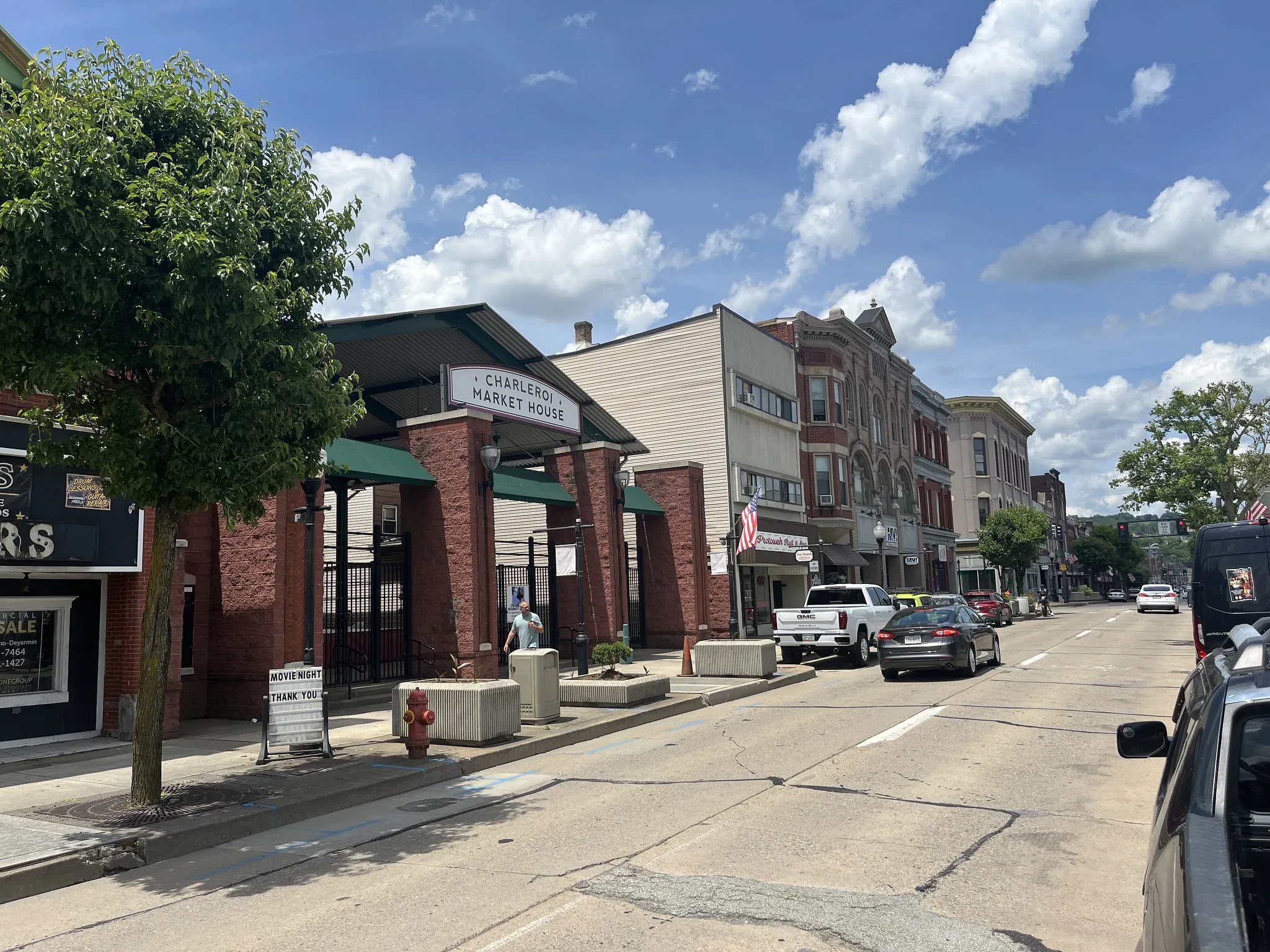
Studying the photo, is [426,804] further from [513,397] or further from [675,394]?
[675,394]

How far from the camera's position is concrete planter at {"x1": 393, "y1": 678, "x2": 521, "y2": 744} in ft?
39.2

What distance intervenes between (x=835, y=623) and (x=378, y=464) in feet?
35.4

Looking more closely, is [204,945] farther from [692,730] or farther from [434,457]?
[434,457]

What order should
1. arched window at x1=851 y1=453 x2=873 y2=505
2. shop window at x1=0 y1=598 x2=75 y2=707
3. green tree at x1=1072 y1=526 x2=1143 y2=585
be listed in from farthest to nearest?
green tree at x1=1072 y1=526 x2=1143 y2=585 < arched window at x1=851 y1=453 x2=873 y2=505 < shop window at x1=0 y1=598 x2=75 y2=707

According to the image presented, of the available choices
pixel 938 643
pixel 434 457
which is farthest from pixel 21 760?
pixel 938 643

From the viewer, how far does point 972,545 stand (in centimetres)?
7138

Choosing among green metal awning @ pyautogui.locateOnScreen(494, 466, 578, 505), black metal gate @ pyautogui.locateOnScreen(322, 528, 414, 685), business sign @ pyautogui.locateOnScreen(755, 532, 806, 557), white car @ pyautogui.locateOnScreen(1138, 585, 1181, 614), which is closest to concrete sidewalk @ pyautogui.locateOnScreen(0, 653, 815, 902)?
black metal gate @ pyautogui.locateOnScreen(322, 528, 414, 685)

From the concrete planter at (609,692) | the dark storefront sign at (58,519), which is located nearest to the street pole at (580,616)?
the concrete planter at (609,692)

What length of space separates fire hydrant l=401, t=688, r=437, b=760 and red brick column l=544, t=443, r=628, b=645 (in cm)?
1248

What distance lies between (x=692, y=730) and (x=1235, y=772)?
10.8 m

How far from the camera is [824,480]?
133ft

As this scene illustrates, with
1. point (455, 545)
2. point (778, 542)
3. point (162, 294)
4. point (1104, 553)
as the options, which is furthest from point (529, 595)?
point (1104, 553)

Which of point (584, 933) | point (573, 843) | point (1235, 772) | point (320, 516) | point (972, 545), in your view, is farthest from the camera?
point (972, 545)

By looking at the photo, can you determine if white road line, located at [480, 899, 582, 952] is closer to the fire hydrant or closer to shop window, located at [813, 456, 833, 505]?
the fire hydrant
